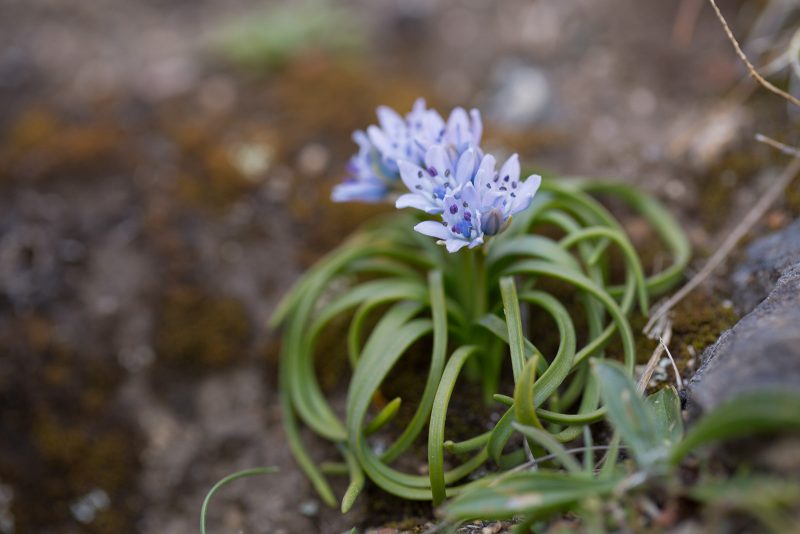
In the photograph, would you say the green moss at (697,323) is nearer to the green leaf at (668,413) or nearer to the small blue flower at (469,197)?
the green leaf at (668,413)

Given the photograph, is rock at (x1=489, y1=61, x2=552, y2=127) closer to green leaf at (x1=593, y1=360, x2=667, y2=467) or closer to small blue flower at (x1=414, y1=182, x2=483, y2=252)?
small blue flower at (x1=414, y1=182, x2=483, y2=252)

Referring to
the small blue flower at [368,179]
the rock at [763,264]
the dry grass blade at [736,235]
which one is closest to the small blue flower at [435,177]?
the small blue flower at [368,179]

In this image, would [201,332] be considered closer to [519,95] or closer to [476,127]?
[476,127]

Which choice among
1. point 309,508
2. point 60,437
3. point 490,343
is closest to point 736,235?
point 490,343

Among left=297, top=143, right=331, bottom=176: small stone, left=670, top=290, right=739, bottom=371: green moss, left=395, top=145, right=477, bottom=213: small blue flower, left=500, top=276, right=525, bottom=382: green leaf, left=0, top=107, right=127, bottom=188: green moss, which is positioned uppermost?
left=0, top=107, right=127, bottom=188: green moss

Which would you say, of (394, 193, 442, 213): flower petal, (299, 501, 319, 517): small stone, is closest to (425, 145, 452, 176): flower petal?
(394, 193, 442, 213): flower petal

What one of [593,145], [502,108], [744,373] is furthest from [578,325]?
[502,108]
